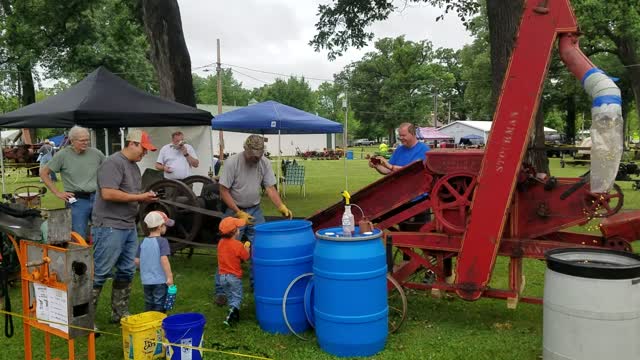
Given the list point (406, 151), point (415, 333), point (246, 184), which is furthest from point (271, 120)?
point (415, 333)

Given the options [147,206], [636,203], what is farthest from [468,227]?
[636,203]

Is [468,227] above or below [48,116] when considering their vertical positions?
below

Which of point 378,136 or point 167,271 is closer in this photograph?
point 167,271

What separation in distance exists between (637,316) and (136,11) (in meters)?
14.1

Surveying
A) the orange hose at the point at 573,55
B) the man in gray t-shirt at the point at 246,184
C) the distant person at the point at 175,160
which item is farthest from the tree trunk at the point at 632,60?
the man in gray t-shirt at the point at 246,184

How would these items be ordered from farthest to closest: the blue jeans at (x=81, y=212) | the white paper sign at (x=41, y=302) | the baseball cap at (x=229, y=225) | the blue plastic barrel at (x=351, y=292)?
the blue jeans at (x=81, y=212)
the baseball cap at (x=229, y=225)
the blue plastic barrel at (x=351, y=292)
the white paper sign at (x=41, y=302)

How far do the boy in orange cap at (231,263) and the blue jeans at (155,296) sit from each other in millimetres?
558

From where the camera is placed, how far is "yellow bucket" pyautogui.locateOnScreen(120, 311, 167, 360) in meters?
3.66

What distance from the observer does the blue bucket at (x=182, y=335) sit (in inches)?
143

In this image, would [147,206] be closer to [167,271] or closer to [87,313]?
[167,271]

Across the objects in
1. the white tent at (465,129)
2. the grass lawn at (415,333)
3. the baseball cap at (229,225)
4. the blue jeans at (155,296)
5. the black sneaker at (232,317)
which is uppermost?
the white tent at (465,129)

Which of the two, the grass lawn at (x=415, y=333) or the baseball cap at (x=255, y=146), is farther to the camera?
the baseball cap at (x=255, y=146)

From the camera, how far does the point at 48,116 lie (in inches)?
292

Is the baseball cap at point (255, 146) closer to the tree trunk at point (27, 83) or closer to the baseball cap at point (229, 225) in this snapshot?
the baseball cap at point (229, 225)
